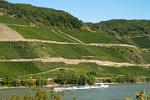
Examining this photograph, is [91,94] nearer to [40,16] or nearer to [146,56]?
[146,56]

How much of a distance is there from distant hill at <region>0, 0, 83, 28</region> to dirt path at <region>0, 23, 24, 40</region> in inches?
1015

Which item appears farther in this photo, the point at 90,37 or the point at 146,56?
the point at 146,56

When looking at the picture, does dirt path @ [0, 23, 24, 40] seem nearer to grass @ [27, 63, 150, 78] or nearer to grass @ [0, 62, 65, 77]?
grass @ [0, 62, 65, 77]

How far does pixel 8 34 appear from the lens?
437 feet

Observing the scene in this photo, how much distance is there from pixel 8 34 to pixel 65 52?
1575cm

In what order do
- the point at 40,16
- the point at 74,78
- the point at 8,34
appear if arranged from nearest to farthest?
the point at 74,78 < the point at 8,34 < the point at 40,16

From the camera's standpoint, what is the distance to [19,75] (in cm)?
11081

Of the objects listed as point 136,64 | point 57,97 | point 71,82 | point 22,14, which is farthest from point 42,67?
point 57,97

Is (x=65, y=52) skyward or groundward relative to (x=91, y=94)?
skyward

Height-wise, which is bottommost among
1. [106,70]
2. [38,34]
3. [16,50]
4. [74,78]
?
[106,70]

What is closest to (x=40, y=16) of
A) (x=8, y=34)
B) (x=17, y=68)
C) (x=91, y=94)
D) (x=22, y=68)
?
(x=8, y=34)

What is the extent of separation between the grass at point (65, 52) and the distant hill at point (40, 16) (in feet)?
91.6

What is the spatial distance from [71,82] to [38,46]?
61.5ft

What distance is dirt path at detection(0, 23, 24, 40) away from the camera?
13062 centimetres
